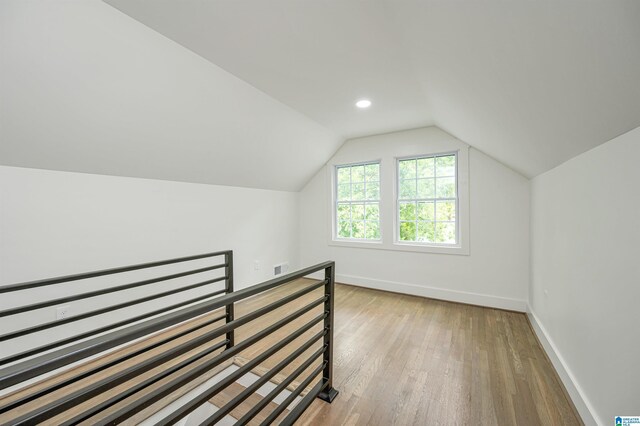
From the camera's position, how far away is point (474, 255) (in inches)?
133

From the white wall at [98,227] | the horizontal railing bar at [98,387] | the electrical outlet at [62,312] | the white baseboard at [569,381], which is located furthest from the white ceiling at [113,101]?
the white baseboard at [569,381]

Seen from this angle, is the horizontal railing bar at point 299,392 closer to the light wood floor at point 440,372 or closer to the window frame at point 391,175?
the light wood floor at point 440,372

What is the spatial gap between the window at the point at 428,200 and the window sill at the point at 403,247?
0.10 meters

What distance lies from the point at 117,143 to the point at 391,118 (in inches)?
113

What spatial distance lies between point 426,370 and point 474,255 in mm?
1868

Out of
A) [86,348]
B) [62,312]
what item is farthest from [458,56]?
[62,312]

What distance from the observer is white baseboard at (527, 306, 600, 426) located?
4.76ft

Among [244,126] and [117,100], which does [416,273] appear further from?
[117,100]

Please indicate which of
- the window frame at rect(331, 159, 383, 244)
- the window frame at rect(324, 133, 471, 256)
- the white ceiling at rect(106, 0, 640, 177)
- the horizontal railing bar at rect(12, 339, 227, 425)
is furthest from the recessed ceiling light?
the horizontal railing bar at rect(12, 339, 227, 425)

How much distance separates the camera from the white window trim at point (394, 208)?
11.3ft

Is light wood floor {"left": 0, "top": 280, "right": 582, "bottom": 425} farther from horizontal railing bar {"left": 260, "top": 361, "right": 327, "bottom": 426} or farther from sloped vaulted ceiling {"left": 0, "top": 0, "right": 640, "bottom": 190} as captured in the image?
sloped vaulted ceiling {"left": 0, "top": 0, "right": 640, "bottom": 190}

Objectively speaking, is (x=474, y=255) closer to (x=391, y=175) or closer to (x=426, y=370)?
(x=391, y=175)

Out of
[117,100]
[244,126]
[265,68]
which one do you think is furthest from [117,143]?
[265,68]

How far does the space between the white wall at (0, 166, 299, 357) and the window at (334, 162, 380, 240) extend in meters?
1.64
